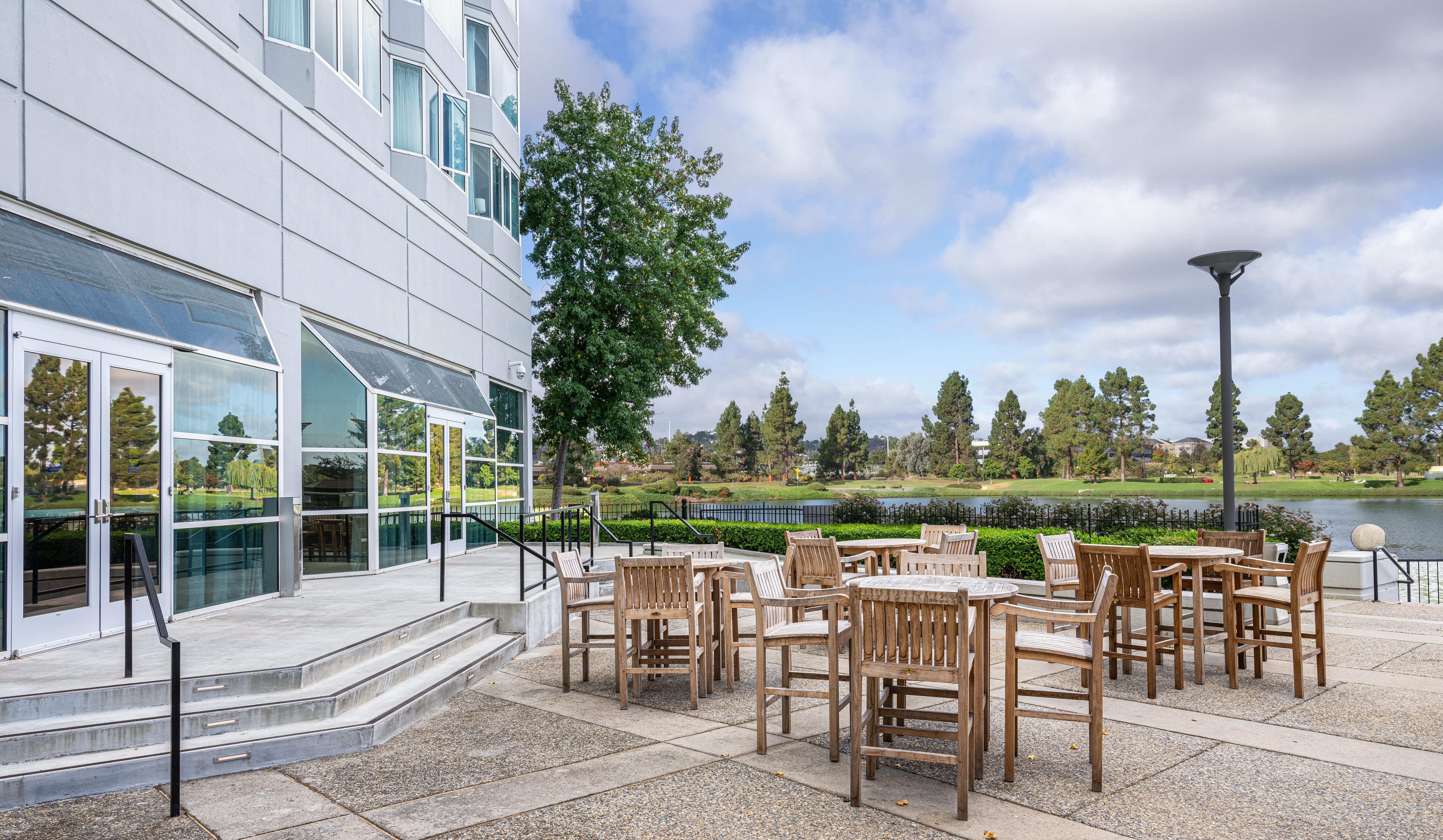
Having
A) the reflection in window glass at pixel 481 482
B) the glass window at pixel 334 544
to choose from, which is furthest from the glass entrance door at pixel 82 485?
the reflection in window glass at pixel 481 482

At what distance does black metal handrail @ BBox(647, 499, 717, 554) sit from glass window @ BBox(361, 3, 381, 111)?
25.3 ft

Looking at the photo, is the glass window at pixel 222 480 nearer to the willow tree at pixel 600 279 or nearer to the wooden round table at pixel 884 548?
the wooden round table at pixel 884 548

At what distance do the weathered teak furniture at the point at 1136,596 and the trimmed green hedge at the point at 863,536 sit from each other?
0.55 metres

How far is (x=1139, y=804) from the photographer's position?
3.90m

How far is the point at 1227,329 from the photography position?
32.7 ft

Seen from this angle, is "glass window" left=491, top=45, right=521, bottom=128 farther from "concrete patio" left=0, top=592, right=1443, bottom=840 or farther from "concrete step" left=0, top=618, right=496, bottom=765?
"concrete patio" left=0, top=592, right=1443, bottom=840

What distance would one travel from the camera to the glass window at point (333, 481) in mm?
10148

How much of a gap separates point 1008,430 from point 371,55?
3055 inches

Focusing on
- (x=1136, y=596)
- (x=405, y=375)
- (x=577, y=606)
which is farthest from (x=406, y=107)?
(x=1136, y=596)

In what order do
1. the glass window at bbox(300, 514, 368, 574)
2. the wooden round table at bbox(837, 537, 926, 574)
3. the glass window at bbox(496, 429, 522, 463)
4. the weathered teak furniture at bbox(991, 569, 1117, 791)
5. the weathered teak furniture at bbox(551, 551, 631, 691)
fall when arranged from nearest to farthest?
the weathered teak furniture at bbox(991, 569, 1117, 791) < the weathered teak furniture at bbox(551, 551, 631, 691) < the wooden round table at bbox(837, 537, 926, 574) < the glass window at bbox(300, 514, 368, 574) < the glass window at bbox(496, 429, 522, 463)

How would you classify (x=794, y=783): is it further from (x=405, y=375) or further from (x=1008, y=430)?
(x=1008, y=430)

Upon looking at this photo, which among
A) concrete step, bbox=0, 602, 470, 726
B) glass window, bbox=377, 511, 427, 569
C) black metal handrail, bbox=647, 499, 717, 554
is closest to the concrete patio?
concrete step, bbox=0, 602, 470, 726

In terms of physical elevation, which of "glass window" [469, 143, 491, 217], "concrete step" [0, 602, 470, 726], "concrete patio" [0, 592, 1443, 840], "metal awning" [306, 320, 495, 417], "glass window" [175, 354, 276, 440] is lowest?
"concrete patio" [0, 592, 1443, 840]

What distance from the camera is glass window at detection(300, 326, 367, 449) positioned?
32.9ft
